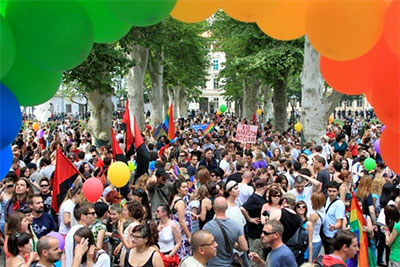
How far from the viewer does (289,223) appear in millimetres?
5664

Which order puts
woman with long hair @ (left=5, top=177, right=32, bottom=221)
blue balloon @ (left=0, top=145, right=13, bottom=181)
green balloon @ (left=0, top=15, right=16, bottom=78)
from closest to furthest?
green balloon @ (left=0, top=15, right=16, bottom=78), blue balloon @ (left=0, top=145, right=13, bottom=181), woman with long hair @ (left=5, top=177, right=32, bottom=221)

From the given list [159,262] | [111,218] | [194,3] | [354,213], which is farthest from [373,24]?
[111,218]

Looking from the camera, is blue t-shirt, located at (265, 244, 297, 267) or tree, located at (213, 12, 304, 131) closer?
blue t-shirt, located at (265, 244, 297, 267)

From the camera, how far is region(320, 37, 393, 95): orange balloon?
3252 mm

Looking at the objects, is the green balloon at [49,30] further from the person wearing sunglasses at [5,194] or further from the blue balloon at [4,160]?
the person wearing sunglasses at [5,194]

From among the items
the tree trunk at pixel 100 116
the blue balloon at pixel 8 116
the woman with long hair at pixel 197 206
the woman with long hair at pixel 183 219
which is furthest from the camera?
the tree trunk at pixel 100 116

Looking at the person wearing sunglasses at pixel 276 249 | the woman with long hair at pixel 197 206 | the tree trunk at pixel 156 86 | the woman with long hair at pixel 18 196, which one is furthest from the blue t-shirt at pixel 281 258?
the tree trunk at pixel 156 86

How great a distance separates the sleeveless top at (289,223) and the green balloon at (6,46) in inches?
146

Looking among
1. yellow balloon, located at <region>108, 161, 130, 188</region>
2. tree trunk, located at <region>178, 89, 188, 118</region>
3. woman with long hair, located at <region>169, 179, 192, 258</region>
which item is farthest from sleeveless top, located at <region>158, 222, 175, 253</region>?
tree trunk, located at <region>178, 89, 188, 118</region>

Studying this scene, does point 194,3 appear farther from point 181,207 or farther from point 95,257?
point 181,207

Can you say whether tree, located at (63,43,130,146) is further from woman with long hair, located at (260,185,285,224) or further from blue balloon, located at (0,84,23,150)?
blue balloon, located at (0,84,23,150)

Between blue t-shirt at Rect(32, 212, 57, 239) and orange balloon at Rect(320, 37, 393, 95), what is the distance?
4.28 metres

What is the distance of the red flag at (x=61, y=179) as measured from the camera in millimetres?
7254

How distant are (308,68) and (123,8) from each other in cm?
1479
